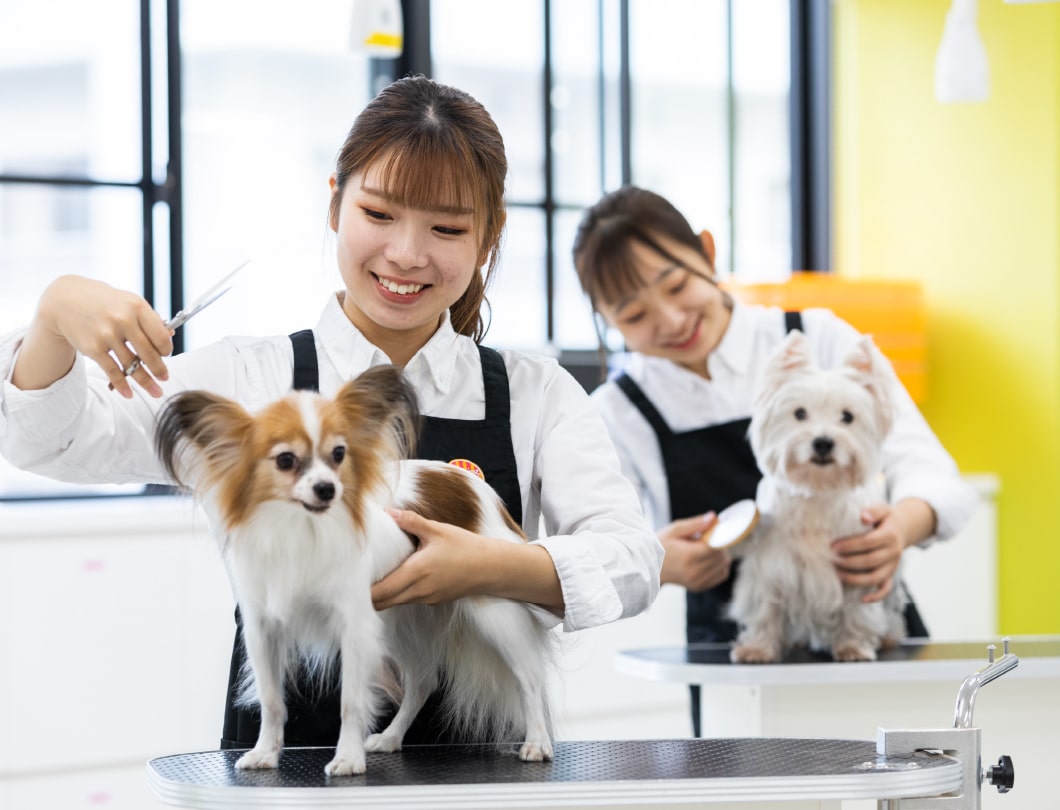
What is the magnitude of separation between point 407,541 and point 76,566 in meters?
2.52

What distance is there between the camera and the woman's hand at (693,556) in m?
2.49

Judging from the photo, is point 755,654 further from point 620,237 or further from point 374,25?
point 374,25

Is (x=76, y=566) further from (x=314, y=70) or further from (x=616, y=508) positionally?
(x=616, y=508)

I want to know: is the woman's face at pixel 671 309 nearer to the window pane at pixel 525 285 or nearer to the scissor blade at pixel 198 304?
the scissor blade at pixel 198 304

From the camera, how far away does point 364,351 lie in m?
1.57

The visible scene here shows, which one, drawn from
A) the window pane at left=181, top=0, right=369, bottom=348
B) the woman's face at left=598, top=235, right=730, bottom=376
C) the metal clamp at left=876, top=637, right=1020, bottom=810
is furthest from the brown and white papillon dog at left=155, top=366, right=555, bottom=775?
the window pane at left=181, top=0, right=369, bottom=348

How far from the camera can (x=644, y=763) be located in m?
1.46

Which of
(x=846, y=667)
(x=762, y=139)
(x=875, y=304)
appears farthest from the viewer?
(x=762, y=139)

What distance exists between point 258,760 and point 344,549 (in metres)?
0.26

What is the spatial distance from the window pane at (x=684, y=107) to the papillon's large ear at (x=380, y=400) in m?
4.02

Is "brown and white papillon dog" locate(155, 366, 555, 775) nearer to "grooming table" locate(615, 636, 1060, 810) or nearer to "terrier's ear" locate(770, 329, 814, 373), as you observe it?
"grooming table" locate(615, 636, 1060, 810)

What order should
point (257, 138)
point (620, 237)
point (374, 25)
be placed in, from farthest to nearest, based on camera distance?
point (257, 138), point (374, 25), point (620, 237)

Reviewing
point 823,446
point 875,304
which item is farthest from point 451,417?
point 875,304

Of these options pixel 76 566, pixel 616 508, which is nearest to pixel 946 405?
pixel 76 566
